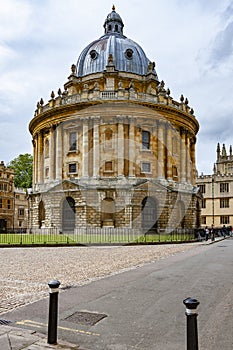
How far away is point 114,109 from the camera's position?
41.5 meters

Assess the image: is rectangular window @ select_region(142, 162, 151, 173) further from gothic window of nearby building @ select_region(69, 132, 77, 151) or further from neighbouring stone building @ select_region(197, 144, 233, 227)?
neighbouring stone building @ select_region(197, 144, 233, 227)

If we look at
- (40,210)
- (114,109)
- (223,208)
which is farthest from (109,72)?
(223,208)

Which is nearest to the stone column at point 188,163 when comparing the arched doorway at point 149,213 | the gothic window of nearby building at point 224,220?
the arched doorway at point 149,213

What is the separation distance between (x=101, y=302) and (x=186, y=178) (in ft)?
130

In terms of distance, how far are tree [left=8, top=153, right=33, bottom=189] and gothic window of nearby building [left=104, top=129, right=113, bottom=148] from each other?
38.4m

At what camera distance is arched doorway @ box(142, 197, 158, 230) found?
1604 inches

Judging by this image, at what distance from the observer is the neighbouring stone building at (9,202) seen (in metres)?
67.9

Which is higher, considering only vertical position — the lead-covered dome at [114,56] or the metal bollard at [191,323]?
the lead-covered dome at [114,56]

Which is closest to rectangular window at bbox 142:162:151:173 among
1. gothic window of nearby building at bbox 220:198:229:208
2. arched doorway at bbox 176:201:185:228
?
arched doorway at bbox 176:201:185:228

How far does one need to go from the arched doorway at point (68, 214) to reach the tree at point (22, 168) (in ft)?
121

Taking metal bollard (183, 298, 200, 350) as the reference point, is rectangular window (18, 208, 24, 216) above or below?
below

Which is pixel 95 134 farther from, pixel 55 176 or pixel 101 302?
pixel 101 302

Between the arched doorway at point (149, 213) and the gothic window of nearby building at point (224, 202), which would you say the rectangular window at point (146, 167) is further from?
the gothic window of nearby building at point (224, 202)

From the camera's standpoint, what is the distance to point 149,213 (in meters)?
41.1
